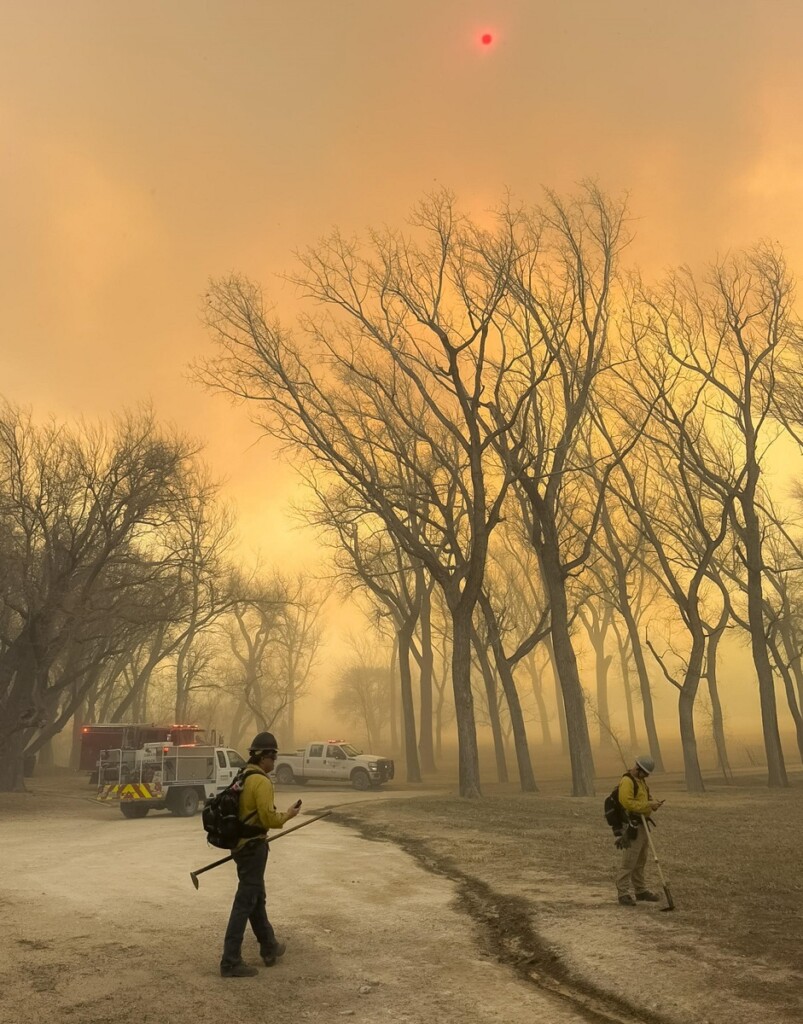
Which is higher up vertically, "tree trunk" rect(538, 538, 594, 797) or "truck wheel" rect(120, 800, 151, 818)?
"tree trunk" rect(538, 538, 594, 797)

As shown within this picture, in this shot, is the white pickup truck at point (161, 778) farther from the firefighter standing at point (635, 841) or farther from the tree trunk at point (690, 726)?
the firefighter standing at point (635, 841)

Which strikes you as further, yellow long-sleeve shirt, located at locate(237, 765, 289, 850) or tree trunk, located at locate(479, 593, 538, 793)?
tree trunk, located at locate(479, 593, 538, 793)

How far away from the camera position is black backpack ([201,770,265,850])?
6.79 metres

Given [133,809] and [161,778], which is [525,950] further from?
[133,809]

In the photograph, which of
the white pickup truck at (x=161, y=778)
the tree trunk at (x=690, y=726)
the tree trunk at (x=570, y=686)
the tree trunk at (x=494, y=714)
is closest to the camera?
the white pickup truck at (x=161, y=778)

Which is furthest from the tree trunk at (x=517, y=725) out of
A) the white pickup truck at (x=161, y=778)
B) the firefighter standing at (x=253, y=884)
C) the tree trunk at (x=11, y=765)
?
the firefighter standing at (x=253, y=884)

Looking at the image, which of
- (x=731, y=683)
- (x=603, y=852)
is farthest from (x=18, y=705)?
(x=731, y=683)

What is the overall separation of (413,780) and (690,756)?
13.9 m

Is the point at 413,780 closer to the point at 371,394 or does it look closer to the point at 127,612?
the point at 127,612

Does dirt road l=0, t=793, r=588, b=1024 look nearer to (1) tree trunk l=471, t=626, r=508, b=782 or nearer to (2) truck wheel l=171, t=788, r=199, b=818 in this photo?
(2) truck wheel l=171, t=788, r=199, b=818

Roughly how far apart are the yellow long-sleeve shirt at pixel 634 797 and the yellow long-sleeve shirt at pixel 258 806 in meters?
4.08

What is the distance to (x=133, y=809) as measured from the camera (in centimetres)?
2212

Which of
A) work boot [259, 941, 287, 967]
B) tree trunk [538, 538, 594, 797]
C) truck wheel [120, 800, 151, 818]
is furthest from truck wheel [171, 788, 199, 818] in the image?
work boot [259, 941, 287, 967]

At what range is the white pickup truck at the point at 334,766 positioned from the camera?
3403 centimetres
